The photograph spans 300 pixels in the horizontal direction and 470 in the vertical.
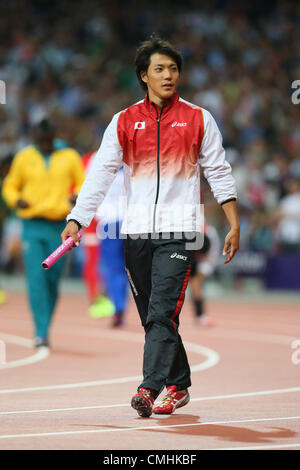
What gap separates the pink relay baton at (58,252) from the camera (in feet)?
23.3

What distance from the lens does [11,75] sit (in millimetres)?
27625

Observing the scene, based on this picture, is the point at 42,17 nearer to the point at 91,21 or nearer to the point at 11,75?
the point at 91,21

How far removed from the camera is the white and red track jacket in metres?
7.41

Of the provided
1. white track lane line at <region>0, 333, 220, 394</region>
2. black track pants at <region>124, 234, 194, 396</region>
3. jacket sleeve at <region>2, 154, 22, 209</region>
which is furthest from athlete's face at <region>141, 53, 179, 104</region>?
jacket sleeve at <region>2, 154, 22, 209</region>

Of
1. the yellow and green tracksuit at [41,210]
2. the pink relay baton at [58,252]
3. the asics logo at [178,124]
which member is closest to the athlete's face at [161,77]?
the asics logo at [178,124]

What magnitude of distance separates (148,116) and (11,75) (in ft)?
67.8

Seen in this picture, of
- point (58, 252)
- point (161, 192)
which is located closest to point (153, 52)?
point (161, 192)

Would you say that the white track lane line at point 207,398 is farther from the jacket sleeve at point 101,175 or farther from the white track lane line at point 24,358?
the white track lane line at point 24,358

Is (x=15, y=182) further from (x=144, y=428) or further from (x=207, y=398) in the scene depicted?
(x=144, y=428)

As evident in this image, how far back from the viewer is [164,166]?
7418 mm

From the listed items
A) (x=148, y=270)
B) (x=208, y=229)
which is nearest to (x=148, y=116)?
(x=148, y=270)

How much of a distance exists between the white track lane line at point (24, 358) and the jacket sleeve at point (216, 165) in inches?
145
